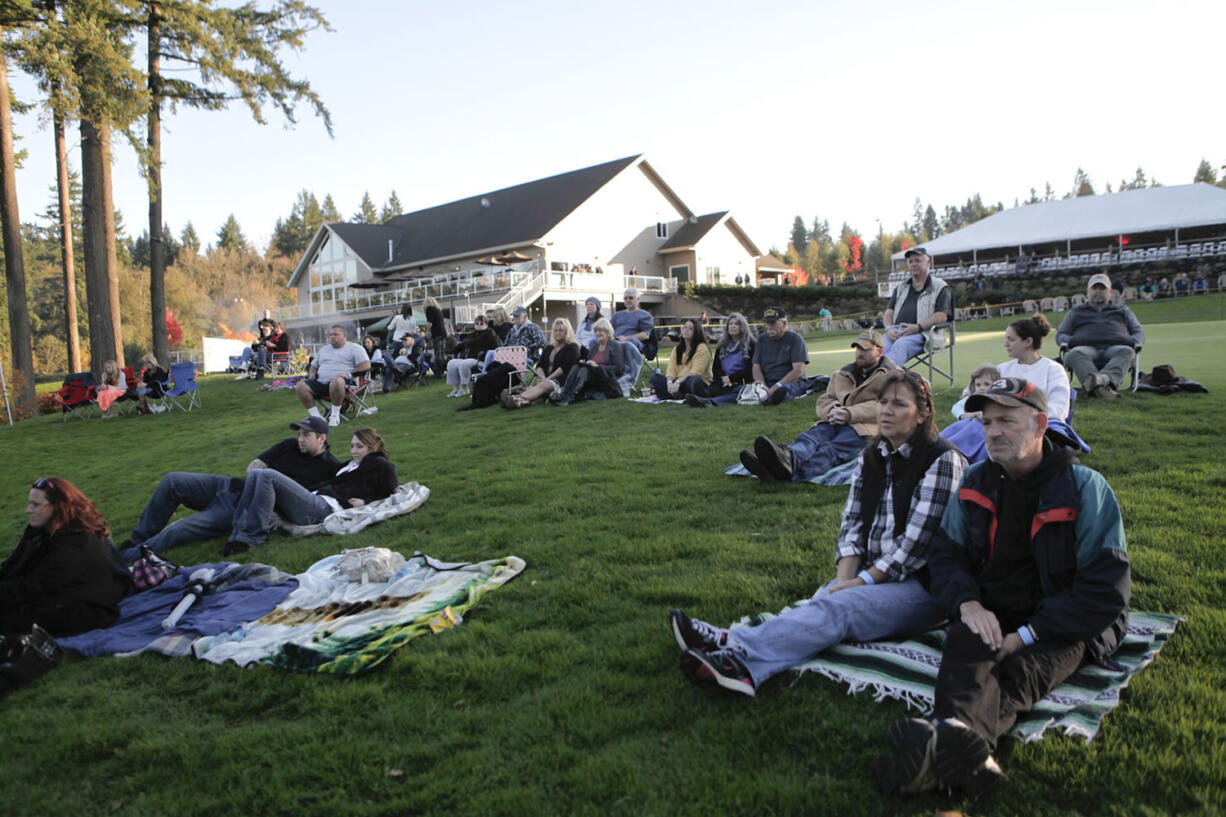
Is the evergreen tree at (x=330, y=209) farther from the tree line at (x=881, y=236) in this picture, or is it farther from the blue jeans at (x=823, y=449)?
the blue jeans at (x=823, y=449)

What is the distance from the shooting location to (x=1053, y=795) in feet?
7.27

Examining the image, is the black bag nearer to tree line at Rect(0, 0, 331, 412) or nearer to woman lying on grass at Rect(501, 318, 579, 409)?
woman lying on grass at Rect(501, 318, 579, 409)

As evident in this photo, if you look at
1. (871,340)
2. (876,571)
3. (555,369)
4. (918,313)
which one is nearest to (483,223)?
(555,369)

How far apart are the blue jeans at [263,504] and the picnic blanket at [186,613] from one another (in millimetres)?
762

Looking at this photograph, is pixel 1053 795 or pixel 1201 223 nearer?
pixel 1053 795

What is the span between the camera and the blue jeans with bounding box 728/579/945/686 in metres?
2.90

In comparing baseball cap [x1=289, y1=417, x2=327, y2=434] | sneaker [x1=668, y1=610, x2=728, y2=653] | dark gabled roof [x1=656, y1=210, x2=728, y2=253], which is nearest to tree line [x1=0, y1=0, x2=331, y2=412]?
baseball cap [x1=289, y1=417, x2=327, y2=434]

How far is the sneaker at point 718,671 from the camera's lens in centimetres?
281

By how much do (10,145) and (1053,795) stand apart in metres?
20.4

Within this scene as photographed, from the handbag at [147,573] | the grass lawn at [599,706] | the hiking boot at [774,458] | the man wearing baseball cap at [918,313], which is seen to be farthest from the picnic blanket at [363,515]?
the man wearing baseball cap at [918,313]

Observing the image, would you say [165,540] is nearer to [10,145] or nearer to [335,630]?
[335,630]

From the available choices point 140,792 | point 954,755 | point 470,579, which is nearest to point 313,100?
point 470,579

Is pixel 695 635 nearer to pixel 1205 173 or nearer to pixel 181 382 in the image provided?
pixel 181 382

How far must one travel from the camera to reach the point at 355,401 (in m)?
12.7
